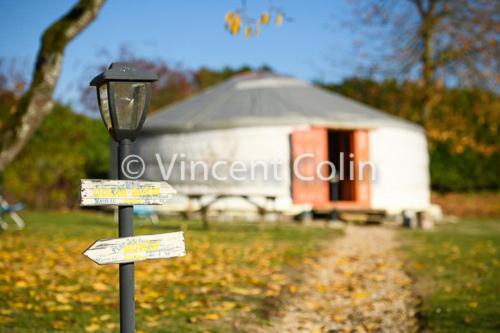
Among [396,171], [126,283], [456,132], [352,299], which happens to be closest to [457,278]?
[352,299]

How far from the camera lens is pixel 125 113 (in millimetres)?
2846

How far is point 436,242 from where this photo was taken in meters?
8.92

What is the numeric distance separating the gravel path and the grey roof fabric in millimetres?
5309

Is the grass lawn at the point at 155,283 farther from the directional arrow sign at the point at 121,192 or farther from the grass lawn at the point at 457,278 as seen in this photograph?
the directional arrow sign at the point at 121,192

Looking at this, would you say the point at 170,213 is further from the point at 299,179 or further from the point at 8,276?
the point at 8,276

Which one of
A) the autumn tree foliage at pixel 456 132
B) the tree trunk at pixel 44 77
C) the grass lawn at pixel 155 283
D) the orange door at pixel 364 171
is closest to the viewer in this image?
the grass lawn at pixel 155 283

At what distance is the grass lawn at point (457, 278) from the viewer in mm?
4223

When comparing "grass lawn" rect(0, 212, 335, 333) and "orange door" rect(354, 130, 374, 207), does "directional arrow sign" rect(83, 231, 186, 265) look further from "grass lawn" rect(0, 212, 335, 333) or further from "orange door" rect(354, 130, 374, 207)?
"orange door" rect(354, 130, 374, 207)

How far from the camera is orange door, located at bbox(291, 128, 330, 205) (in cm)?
1238

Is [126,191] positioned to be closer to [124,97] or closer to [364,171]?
[124,97]

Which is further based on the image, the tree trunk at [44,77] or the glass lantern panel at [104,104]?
the tree trunk at [44,77]

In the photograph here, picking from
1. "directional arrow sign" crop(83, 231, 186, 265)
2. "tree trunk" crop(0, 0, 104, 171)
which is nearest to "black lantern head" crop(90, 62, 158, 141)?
"directional arrow sign" crop(83, 231, 186, 265)

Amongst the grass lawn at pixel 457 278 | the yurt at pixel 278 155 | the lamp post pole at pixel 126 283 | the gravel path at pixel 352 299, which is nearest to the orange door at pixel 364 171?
the yurt at pixel 278 155

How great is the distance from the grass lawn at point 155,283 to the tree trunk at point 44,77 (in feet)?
3.97
